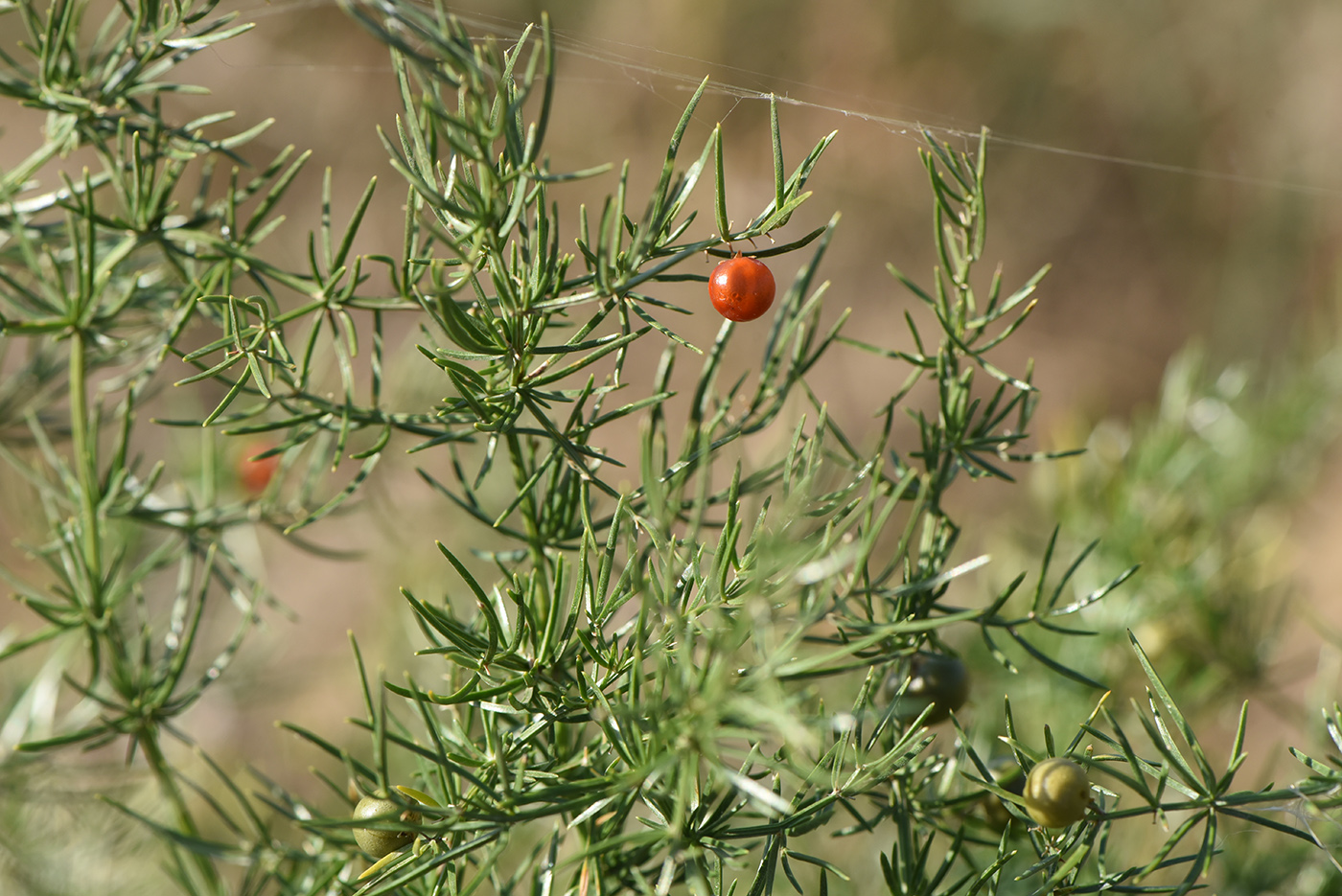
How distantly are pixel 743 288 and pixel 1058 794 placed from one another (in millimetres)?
260

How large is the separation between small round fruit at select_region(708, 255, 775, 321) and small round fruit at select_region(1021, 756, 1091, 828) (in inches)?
9.3

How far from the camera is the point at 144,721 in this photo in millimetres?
509

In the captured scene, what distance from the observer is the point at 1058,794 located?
0.40 metres

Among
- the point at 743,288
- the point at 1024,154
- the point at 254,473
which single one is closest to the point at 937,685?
the point at 743,288

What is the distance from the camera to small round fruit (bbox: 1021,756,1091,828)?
40 cm

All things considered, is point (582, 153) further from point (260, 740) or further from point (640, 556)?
point (640, 556)

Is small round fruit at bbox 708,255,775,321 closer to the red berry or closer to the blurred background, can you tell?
the red berry

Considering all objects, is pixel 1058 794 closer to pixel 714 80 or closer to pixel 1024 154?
pixel 714 80

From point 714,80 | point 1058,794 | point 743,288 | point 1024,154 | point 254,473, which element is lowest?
point 254,473

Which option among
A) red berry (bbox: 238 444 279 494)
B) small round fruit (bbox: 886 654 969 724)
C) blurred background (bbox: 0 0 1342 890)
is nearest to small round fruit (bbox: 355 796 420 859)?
small round fruit (bbox: 886 654 969 724)

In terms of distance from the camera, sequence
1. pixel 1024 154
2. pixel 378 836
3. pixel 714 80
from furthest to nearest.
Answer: pixel 1024 154 → pixel 714 80 → pixel 378 836

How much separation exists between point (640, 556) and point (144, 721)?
0.34 m

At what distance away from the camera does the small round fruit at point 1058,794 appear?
0.40 meters

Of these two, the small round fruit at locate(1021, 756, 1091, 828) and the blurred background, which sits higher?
the blurred background
